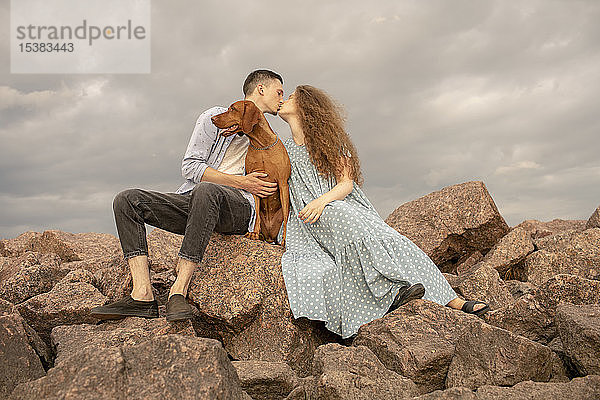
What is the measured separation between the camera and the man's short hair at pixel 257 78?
6.20m

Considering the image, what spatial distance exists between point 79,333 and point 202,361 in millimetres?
2613

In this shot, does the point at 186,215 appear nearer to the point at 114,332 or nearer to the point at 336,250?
the point at 114,332

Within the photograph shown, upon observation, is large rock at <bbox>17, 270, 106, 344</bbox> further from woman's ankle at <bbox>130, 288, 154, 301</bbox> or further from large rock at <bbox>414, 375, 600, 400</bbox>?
large rock at <bbox>414, 375, 600, 400</bbox>

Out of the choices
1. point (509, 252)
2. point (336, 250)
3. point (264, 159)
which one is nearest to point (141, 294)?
point (264, 159)

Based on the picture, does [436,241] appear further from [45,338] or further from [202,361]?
[202,361]

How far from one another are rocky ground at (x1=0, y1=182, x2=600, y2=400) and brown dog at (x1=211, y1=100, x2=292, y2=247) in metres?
0.29

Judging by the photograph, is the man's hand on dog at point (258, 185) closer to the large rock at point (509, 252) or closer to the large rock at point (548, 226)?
the large rock at point (509, 252)

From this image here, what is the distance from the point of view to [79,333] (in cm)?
511

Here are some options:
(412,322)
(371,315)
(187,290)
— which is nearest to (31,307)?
(187,290)

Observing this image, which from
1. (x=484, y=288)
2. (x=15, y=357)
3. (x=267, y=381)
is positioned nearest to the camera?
(x=267, y=381)

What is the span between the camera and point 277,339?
Answer: 16.8 feet

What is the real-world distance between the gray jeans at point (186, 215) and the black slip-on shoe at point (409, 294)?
169cm

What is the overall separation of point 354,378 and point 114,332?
101 inches

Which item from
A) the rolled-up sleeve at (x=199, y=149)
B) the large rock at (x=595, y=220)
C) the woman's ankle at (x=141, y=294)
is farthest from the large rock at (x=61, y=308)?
the large rock at (x=595, y=220)
